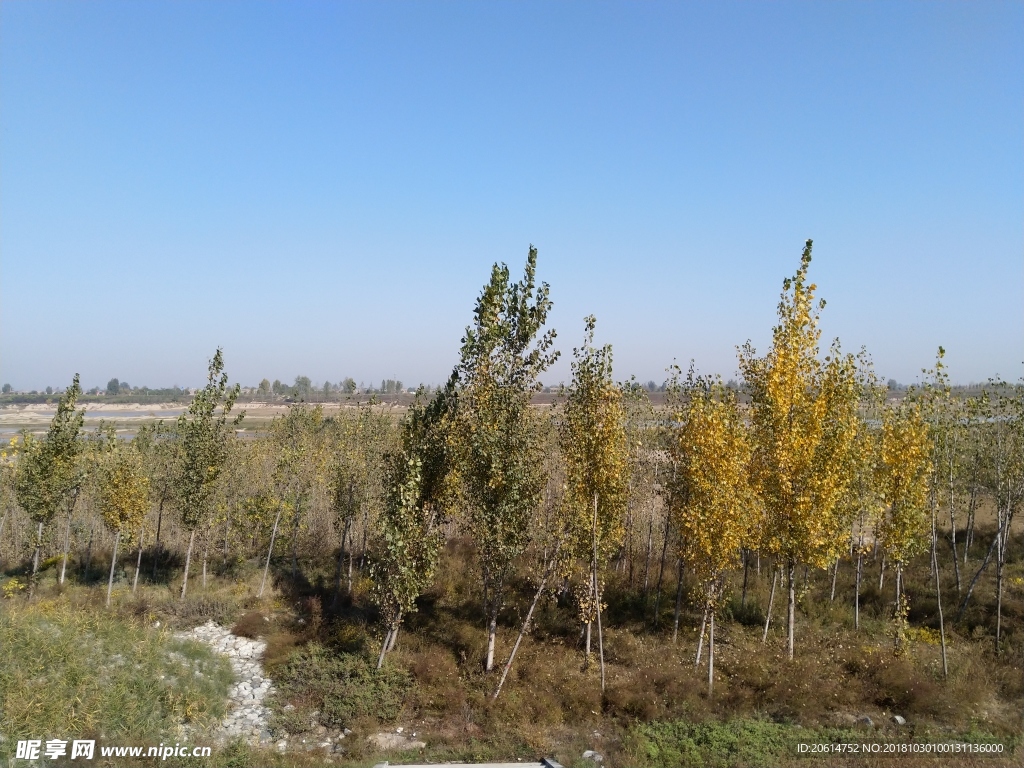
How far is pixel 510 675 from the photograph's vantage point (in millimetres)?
18016

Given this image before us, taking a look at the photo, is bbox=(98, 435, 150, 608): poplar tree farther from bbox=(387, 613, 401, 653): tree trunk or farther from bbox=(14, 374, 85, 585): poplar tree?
bbox=(387, 613, 401, 653): tree trunk

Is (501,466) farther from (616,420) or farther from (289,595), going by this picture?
(289,595)

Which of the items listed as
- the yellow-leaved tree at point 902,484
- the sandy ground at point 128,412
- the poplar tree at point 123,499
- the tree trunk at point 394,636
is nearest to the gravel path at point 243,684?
the tree trunk at point 394,636

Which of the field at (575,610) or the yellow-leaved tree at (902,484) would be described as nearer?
the field at (575,610)

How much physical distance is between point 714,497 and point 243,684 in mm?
15035

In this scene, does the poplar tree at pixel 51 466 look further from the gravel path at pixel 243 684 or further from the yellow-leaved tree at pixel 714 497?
the yellow-leaved tree at pixel 714 497

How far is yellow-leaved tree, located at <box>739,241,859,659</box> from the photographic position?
55.8 ft

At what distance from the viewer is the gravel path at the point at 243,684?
14.7m

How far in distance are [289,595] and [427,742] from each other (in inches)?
583

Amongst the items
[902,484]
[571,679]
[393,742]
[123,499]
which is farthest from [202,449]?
[902,484]

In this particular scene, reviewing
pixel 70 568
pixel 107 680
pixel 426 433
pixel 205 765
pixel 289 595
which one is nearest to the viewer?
pixel 205 765

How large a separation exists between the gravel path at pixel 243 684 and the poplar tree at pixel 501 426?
6.65 meters

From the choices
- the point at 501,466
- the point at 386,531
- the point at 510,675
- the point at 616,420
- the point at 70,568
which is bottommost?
the point at 70,568

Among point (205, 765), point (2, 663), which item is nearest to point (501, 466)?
point (205, 765)
